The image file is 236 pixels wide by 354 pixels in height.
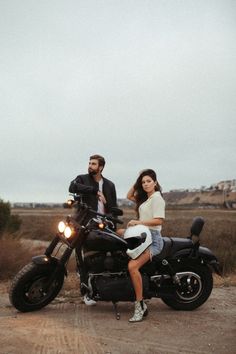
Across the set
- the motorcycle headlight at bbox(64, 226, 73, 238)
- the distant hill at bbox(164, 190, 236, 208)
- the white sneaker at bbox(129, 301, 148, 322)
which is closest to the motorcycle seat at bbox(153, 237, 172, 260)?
the white sneaker at bbox(129, 301, 148, 322)

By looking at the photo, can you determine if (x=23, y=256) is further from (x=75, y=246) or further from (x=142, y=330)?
(x=142, y=330)

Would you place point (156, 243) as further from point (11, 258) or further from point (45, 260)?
point (11, 258)

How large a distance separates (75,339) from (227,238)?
15638 mm

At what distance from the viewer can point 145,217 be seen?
19.7ft

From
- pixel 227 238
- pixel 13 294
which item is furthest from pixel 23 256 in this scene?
pixel 227 238

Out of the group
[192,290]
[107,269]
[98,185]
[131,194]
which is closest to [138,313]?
[107,269]

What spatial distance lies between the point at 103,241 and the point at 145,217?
2.20 ft

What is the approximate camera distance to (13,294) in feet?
19.2

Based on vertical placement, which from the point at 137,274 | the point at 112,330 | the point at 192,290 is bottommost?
the point at 112,330

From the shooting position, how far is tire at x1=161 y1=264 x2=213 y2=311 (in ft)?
20.6

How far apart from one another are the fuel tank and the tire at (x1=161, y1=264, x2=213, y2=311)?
1.04m

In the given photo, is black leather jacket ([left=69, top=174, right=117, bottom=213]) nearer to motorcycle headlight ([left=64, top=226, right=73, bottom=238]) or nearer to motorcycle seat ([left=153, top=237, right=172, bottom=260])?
motorcycle headlight ([left=64, top=226, right=73, bottom=238])

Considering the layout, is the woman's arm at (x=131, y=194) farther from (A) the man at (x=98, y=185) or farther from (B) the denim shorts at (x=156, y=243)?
(B) the denim shorts at (x=156, y=243)

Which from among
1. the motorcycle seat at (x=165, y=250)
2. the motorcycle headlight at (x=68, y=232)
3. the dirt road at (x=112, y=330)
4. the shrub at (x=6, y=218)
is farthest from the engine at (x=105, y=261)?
the shrub at (x=6, y=218)
